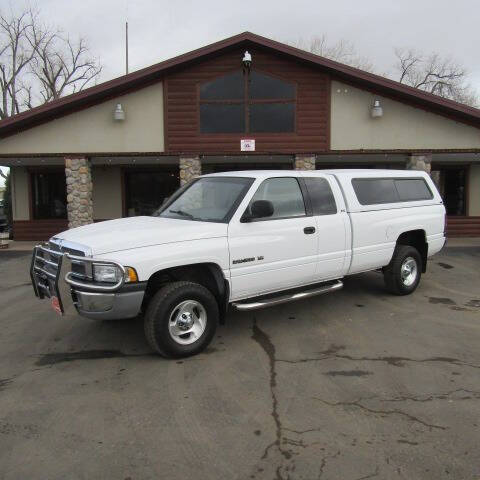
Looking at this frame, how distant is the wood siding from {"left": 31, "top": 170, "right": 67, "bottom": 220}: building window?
16.0 ft

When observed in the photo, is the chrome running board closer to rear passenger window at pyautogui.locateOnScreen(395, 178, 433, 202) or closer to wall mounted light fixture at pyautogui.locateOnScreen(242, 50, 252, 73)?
rear passenger window at pyautogui.locateOnScreen(395, 178, 433, 202)

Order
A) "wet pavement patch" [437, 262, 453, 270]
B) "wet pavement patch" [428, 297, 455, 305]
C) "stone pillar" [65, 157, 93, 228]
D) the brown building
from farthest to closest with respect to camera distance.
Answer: "stone pillar" [65, 157, 93, 228], the brown building, "wet pavement patch" [437, 262, 453, 270], "wet pavement patch" [428, 297, 455, 305]

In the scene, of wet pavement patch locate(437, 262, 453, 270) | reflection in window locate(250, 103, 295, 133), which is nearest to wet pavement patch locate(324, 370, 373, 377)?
wet pavement patch locate(437, 262, 453, 270)

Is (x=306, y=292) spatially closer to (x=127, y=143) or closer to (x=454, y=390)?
(x=454, y=390)

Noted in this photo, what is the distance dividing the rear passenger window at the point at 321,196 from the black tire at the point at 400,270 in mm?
1604

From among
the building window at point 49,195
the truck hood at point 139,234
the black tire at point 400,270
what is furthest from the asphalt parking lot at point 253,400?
the building window at point 49,195

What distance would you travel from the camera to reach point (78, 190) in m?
13.5

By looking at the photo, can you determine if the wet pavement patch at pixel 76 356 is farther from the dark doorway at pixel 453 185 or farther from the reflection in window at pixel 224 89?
the dark doorway at pixel 453 185

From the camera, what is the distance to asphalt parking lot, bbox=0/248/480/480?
118 inches

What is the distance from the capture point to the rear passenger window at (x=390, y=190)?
21.8 feet

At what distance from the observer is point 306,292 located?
5.72 m

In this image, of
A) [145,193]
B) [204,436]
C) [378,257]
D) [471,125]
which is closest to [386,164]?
[471,125]

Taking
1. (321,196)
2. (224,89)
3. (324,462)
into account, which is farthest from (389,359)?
(224,89)

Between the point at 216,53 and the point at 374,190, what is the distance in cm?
811
